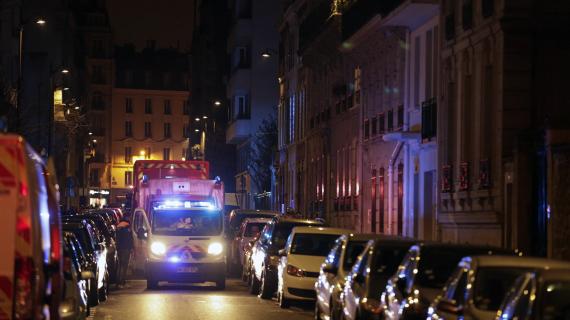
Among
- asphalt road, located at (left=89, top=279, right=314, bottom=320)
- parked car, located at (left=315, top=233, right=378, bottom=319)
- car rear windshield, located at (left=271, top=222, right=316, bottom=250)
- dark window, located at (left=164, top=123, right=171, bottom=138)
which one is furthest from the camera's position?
dark window, located at (left=164, top=123, right=171, bottom=138)

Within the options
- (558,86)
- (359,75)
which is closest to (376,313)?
(558,86)

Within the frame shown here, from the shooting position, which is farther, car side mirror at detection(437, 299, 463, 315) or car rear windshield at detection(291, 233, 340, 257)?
car rear windshield at detection(291, 233, 340, 257)

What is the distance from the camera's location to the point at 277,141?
7838cm

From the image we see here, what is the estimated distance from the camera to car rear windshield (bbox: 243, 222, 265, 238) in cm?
3756

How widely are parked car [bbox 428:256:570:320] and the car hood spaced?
41.1ft

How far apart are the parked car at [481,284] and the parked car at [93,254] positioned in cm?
1170

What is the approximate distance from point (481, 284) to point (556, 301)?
2.17m

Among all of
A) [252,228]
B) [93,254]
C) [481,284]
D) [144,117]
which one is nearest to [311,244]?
[93,254]

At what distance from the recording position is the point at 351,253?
21.1 meters

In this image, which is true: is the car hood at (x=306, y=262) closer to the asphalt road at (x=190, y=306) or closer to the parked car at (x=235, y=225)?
the asphalt road at (x=190, y=306)

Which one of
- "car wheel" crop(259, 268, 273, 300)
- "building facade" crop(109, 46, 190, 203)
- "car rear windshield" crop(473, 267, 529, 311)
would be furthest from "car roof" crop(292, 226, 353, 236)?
"building facade" crop(109, 46, 190, 203)

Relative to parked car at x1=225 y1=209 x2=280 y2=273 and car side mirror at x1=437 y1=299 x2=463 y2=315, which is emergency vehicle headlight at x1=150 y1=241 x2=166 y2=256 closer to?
parked car at x1=225 y1=209 x2=280 y2=273

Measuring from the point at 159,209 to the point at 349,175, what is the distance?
62.6ft

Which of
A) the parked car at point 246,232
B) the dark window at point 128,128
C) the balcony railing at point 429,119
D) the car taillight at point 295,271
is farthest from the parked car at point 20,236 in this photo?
the dark window at point 128,128
